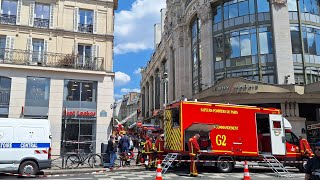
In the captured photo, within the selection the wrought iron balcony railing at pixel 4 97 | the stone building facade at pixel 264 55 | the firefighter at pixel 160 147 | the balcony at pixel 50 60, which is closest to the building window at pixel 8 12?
the balcony at pixel 50 60

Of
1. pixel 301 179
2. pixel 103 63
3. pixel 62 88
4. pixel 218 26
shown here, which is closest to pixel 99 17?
pixel 103 63

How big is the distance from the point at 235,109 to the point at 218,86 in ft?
48.5

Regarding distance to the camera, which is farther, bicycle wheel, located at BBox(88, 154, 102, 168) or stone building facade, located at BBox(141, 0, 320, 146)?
stone building facade, located at BBox(141, 0, 320, 146)

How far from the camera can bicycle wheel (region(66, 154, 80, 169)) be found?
15.9 metres

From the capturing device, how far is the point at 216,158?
48.0 ft

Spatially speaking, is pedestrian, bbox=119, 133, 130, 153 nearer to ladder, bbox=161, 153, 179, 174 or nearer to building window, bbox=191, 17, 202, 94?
ladder, bbox=161, 153, 179, 174

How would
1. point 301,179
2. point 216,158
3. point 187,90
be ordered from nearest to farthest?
point 301,179, point 216,158, point 187,90

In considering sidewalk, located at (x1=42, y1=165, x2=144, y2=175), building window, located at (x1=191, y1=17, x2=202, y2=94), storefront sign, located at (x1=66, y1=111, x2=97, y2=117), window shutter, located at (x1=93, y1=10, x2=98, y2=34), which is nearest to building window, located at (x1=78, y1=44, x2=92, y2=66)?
window shutter, located at (x1=93, y1=10, x2=98, y2=34)

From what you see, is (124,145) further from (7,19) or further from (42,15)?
(7,19)

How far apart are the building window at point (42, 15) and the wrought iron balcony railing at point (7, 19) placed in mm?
1402

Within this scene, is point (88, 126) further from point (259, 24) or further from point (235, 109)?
point (259, 24)

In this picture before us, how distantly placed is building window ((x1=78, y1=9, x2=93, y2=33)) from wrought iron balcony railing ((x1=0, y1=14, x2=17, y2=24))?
14.4ft

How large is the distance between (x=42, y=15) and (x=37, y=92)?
5656 mm

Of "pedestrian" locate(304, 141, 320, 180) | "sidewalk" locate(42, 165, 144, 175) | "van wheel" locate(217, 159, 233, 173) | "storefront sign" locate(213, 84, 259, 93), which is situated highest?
"storefront sign" locate(213, 84, 259, 93)
